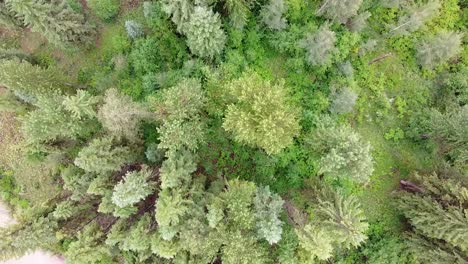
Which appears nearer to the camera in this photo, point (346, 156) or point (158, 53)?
point (346, 156)

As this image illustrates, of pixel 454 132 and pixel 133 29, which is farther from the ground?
pixel 133 29

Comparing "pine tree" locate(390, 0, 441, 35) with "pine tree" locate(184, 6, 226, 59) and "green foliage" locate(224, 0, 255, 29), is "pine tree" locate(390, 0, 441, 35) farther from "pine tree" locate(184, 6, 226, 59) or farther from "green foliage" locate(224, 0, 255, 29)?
"pine tree" locate(184, 6, 226, 59)

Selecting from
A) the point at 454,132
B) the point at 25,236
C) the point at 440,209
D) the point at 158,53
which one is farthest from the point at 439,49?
the point at 25,236

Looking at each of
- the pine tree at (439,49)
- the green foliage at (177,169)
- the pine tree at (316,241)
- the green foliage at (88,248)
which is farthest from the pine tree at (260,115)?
the pine tree at (439,49)

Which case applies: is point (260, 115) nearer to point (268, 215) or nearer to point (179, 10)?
point (268, 215)

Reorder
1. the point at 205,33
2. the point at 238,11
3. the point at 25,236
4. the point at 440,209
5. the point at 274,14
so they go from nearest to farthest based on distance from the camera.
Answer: the point at 440,209
the point at 25,236
the point at 205,33
the point at 238,11
the point at 274,14

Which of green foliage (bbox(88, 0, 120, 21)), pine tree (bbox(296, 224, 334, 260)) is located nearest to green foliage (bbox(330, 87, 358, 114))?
pine tree (bbox(296, 224, 334, 260))

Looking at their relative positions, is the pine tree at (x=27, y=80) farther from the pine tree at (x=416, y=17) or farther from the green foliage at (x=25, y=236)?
the pine tree at (x=416, y=17)
